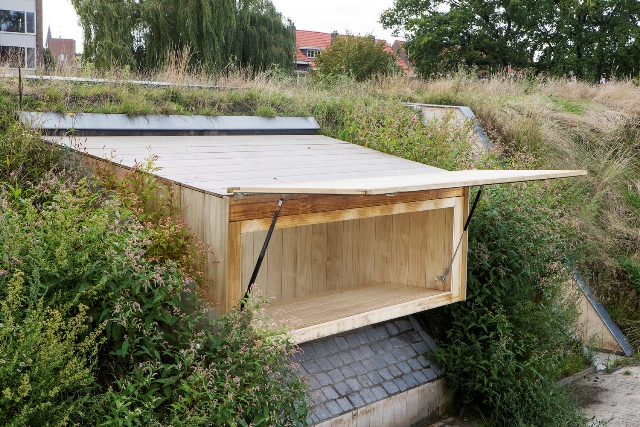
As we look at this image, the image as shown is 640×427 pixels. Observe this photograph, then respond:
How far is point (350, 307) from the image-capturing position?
5641 mm

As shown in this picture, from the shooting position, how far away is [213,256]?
15.4 feet

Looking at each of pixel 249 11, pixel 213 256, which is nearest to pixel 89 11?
pixel 249 11

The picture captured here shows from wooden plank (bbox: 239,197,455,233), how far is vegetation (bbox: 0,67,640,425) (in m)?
0.56

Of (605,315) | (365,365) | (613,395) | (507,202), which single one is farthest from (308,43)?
(365,365)

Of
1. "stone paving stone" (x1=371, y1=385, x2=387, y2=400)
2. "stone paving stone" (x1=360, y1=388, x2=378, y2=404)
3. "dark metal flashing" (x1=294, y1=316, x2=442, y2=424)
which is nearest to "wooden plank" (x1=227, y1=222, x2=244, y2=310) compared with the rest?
"dark metal flashing" (x1=294, y1=316, x2=442, y2=424)

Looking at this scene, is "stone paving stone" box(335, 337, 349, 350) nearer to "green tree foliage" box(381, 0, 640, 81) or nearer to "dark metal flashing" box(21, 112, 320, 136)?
"dark metal flashing" box(21, 112, 320, 136)

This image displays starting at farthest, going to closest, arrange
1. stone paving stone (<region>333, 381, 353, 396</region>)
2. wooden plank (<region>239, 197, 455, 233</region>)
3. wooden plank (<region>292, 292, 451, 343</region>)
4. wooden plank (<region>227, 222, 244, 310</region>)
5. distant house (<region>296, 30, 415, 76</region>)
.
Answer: distant house (<region>296, 30, 415, 76</region>) → stone paving stone (<region>333, 381, 353, 396</region>) → wooden plank (<region>292, 292, 451, 343</region>) → wooden plank (<region>239, 197, 455, 233</region>) → wooden plank (<region>227, 222, 244, 310</region>)

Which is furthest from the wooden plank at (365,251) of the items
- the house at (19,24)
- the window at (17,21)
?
the window at (17,21)

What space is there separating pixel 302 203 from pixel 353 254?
6.29 feet

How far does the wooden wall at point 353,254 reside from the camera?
6148 mm

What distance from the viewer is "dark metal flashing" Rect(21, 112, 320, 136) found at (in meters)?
6.43

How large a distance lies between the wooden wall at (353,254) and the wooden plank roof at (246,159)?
0.52 meters

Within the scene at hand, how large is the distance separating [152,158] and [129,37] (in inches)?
576

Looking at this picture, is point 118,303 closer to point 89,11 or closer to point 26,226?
point 26,226
